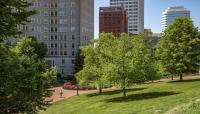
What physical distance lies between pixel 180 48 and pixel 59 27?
262 ft

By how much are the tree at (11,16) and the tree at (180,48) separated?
41.3 meters

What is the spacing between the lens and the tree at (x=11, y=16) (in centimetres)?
1585

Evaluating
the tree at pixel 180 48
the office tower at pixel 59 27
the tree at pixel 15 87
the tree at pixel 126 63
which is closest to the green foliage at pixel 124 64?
the tree at pixel 126 63

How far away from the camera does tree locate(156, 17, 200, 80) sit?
5684 cm

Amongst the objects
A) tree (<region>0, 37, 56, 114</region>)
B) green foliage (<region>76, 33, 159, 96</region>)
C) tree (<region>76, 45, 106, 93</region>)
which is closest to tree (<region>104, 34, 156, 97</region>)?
green foliage (<region>76, 33, 159, 96</region>)

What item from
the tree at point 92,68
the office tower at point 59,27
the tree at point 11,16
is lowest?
the tree at point 92,68

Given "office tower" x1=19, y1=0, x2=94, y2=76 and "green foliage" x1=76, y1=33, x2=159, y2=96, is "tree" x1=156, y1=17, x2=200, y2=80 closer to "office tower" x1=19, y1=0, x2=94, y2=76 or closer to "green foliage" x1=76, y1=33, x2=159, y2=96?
A: "green foliage" x1=76, y1=33, x2=159, y2=96

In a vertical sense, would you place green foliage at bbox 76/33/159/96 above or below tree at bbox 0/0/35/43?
below

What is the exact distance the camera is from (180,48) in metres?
57.0

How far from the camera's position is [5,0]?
51.9 feet

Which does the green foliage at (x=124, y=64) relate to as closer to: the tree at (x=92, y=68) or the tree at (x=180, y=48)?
the tree at (x=92, y=68)

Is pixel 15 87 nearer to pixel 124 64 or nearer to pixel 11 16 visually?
pixel 11 16

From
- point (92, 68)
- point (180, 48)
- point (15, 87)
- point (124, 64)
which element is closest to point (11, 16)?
point (15, 87)

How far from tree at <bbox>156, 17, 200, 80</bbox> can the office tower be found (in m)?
74.2
